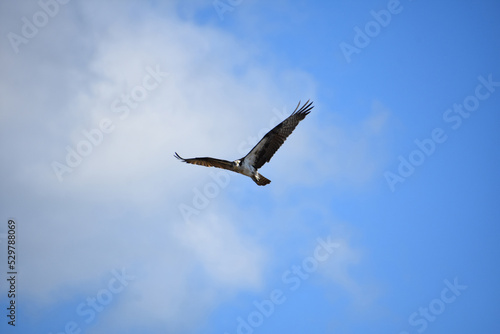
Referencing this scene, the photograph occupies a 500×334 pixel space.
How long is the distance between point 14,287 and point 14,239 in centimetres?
212

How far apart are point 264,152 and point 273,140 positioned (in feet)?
1.97

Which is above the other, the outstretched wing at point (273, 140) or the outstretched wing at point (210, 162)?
the outstretched wing at point (273, 140)

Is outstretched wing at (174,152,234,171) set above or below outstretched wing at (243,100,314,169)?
below

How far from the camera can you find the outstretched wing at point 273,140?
77.6 feet

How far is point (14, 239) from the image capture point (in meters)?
26.3

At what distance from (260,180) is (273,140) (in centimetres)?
169

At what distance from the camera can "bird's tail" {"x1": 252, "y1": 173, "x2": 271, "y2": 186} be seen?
23.9 m

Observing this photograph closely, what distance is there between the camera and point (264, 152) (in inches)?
940

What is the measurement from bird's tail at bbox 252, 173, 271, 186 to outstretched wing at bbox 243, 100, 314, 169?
0.37 meters

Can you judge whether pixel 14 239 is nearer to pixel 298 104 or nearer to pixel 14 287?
pixel 14 287

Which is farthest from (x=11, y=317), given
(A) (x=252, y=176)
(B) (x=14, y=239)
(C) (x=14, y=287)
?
(A) (x=252, y=176)

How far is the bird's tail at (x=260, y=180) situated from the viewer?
23.9 metres

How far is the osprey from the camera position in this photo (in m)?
23.7

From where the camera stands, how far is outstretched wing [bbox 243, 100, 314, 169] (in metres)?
23.6
